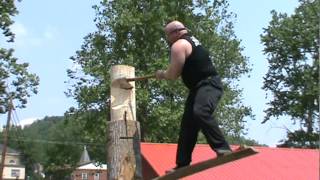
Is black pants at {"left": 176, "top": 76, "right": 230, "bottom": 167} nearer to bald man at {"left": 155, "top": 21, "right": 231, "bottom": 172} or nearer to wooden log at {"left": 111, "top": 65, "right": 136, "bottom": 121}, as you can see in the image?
bald man at {"left": 155, "top": 21, "right": 231, "bottom": 172}

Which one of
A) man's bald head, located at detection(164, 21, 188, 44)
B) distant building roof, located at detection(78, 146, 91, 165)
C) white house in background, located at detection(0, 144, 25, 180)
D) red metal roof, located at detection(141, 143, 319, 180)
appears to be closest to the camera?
man's bald head, located at detection(164, 21, 188, 44)

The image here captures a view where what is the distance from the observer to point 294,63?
40.7 meters

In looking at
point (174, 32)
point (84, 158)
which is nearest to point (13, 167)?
point (84, 158)

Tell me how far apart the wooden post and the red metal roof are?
13.4 metres

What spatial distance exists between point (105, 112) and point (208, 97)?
26.6 m

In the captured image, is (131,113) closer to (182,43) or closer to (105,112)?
(182,43)

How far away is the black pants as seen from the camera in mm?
5770

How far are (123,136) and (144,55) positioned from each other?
83.6 ft

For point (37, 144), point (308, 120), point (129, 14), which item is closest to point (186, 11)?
point (129, 14)

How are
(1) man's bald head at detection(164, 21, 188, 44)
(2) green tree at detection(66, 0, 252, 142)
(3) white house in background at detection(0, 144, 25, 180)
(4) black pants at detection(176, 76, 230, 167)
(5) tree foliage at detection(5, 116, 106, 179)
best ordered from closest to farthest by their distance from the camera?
(4) black pants at detection(176, 76, 230, 167) < (1) man's bald head at detection(164, 21, 188, 44) < (2) green tree at detection(66, 0, 252, 142) < (5) tree foliage at detection(5, 116, 106, 179) < (3) white house in background at detection(0, 144, 25, 180)

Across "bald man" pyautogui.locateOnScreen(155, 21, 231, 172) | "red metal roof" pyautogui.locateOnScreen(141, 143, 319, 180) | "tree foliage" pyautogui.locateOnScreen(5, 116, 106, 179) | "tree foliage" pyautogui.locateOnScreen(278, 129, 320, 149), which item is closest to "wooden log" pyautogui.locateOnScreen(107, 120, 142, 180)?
"bald man" pyautogui.locateOnScreen(155, 21, 231, 172)

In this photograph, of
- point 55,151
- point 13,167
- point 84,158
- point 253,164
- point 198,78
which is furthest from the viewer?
point 13,167

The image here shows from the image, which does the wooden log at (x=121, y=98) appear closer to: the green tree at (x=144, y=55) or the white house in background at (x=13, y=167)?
the green tree at (x=144, y=55)

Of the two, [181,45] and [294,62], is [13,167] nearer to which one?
[294,62]
